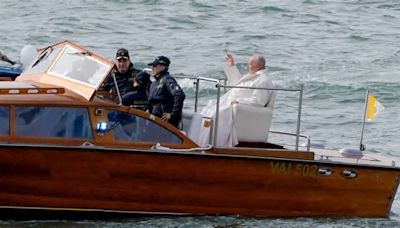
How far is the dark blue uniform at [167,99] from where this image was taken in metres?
13.8

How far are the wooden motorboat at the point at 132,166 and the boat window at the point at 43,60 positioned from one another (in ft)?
0.09

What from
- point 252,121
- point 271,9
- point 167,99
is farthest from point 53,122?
point 271,9

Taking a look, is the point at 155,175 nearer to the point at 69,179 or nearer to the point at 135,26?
the point at 69,179

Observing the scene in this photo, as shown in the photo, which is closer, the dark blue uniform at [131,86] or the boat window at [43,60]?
the dark blue uniform at [131,86]

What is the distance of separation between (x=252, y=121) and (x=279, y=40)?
1677 centimetres

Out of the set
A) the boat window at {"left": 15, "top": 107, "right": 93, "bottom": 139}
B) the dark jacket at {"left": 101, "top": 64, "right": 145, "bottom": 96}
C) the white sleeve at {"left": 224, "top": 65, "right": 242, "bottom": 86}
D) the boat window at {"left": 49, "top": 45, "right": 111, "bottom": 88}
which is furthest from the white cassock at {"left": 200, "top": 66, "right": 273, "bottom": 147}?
the boat window at {"left": 15, "top": 107, "right": 93, "bottom": 139}

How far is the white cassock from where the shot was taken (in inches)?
551

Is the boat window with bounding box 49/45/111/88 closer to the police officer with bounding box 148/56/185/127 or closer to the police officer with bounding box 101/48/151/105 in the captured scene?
the police officer with bounding box 101/48/151/105

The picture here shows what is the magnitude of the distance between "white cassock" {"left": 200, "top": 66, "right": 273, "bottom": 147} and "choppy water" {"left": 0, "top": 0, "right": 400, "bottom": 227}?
5285mm

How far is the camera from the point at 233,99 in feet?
46.8

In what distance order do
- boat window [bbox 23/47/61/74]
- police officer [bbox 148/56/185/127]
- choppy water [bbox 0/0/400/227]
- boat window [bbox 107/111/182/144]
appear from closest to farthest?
boat window [bbox 107/111/182/144] < police officer [bbox 148/56/185/127] < boat window [bbox 23/47/61/74] < choppy water [bbox 0/0/400/227]

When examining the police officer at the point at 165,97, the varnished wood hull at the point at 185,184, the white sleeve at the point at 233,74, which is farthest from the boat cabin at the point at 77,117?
the white sleeve at the point at 233,74

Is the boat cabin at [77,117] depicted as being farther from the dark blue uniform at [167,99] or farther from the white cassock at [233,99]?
the white cassock at [233,99]

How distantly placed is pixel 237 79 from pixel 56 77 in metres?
2.35
